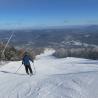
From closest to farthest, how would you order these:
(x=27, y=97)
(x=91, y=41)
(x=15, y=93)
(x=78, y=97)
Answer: (x=78, y=97) → (x=27, y=97) → (x=15, y=93) → (x=91, y=41)

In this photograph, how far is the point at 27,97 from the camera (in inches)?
610

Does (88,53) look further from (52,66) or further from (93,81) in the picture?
(93,81)

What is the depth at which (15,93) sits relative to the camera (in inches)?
651

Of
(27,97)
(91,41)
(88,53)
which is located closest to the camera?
(27,97)

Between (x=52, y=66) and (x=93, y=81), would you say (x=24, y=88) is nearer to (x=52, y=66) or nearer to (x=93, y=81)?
(x=93, y=81)

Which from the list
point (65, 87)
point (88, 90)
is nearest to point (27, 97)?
point (65, 87)

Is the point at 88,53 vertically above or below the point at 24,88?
below

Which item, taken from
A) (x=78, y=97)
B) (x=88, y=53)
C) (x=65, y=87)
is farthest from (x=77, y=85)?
(x=88, y=53)

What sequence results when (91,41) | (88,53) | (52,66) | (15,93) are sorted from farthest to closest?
(91,41) < (88,53) < (52,66) < (15,93)

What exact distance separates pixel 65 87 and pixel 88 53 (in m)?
72.6

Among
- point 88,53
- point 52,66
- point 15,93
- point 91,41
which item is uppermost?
point 15,93

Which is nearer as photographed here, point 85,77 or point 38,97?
point 38,97

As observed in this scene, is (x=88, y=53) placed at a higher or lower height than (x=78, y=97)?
lower

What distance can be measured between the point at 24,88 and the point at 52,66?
45.3 ft
